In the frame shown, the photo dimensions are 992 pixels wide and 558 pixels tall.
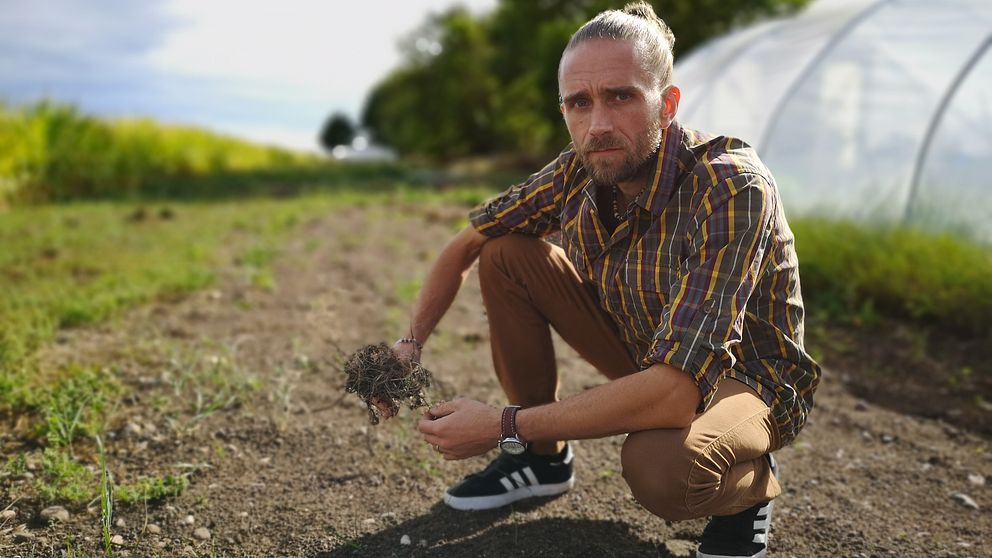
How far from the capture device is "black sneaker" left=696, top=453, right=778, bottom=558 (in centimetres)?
222

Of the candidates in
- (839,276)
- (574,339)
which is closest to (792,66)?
(839,276)

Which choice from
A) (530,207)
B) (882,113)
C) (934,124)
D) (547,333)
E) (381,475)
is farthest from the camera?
(882,113)

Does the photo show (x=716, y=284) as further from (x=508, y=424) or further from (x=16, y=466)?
(x=16, y=466)

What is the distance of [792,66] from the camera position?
7656mm

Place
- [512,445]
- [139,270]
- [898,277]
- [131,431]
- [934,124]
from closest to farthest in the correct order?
[512,445] → [131,431] → [898,277] → [139,270] → [934,124]

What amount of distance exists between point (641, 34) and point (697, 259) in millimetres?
632

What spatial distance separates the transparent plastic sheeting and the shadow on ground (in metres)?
4.04

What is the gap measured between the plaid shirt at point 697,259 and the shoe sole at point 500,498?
57cm

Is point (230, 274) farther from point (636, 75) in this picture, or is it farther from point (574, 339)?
point (636, 75)

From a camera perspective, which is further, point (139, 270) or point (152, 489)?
point (139, 270)

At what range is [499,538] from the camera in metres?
2.41

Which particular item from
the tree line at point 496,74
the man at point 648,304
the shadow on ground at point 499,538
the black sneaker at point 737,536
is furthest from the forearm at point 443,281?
the tree line at point 496,74

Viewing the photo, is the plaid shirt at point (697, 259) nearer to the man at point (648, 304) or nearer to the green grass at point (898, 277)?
the man at point (648, 304)

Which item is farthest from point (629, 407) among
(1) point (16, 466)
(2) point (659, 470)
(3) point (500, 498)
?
(1) point (16, 466)
